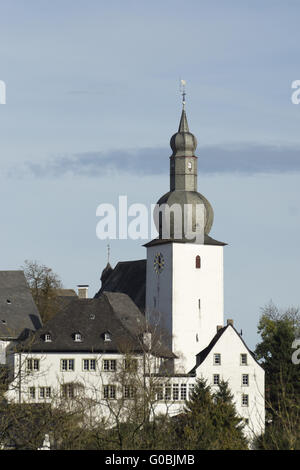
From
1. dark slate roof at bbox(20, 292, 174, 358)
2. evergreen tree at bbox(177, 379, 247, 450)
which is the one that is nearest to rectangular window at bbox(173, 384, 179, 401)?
evergreen tree at bbox(177, 379, 247, 450)

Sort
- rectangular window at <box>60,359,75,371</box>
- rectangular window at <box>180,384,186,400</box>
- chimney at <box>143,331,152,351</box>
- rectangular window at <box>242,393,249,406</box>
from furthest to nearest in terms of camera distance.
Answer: rectangular window at <box>242,393,249,406</box> < chimney at <box>143,331,152,351</box> < rectangular window at <box>180,384,186,400</box> < rectangular window at <box>60,359,75,371</box>

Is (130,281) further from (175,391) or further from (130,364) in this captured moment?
(130,364)

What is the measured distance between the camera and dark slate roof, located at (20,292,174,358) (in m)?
76.8

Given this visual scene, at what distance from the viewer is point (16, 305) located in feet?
288

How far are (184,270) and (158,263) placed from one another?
2536 millimetres

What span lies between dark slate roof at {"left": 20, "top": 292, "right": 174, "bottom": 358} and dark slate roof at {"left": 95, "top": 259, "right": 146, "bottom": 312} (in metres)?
7.10

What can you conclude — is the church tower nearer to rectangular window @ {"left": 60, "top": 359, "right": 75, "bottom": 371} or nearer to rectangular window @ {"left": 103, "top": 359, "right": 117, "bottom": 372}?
rectangular window @ {"left": 103, "top": 359, "right": 117, "bottom": 372}

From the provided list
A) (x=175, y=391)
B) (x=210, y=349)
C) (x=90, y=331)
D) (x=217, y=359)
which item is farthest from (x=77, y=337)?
(x=217, y=359)
